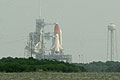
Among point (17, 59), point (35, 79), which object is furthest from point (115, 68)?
point (35, 79)

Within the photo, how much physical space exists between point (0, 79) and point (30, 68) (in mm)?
52087

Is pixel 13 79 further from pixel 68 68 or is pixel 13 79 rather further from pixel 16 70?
pixel 68 68

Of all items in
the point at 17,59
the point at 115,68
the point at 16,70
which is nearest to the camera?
the point at 16,70

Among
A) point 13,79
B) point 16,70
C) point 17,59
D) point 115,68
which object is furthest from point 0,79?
point 115,68

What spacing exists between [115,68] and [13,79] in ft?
348

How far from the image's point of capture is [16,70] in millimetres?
125312

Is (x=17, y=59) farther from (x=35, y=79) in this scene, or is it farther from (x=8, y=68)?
(x=35, y=79)

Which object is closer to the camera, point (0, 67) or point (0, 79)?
point (0, 79)

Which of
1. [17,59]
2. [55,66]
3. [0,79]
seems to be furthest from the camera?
[17,59]

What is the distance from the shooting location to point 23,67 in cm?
12875

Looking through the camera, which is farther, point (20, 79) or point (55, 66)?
point (55, 66)

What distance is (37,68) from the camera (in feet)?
437

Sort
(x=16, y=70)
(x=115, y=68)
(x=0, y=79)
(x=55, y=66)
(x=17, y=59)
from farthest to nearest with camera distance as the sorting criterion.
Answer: (x=115, y=68) → (x=17, y=59) → (x=55, y=66) → (x=16, y=70) → (x=0, y=79)

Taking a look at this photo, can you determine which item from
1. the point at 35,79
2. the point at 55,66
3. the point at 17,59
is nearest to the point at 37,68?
the point at 55,66
